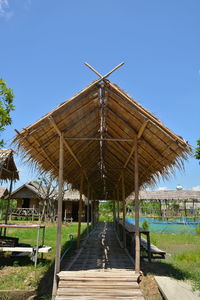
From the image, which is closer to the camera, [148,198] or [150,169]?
[150,169]

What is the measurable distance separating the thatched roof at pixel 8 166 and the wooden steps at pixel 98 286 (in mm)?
4480

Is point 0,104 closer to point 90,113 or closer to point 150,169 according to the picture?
point 90,113

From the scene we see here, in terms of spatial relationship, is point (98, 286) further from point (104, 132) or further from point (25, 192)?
point (25, 192)

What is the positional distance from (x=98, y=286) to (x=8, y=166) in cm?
575

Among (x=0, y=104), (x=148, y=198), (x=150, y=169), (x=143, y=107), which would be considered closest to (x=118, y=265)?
(x=150, y=169)

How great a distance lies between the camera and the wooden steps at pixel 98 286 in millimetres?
3699

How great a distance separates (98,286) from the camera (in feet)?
12.8

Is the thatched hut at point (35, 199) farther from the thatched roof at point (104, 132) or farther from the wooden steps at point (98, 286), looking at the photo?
the wooden steps at point (98, 286)

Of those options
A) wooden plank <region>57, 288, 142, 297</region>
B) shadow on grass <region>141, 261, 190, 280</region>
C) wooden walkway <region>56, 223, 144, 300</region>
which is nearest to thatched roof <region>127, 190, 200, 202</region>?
shadow on grass <region>141, 261, 190, 280</region>

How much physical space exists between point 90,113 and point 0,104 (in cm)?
254

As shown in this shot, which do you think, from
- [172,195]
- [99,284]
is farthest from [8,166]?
[172,195]

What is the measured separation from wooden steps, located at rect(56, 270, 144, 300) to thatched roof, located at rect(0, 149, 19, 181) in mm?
4480

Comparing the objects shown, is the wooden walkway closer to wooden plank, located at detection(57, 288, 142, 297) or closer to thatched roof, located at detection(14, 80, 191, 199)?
wooden plank, located at detection(57, 288, 142, 297)

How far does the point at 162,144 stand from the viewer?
4770mm
